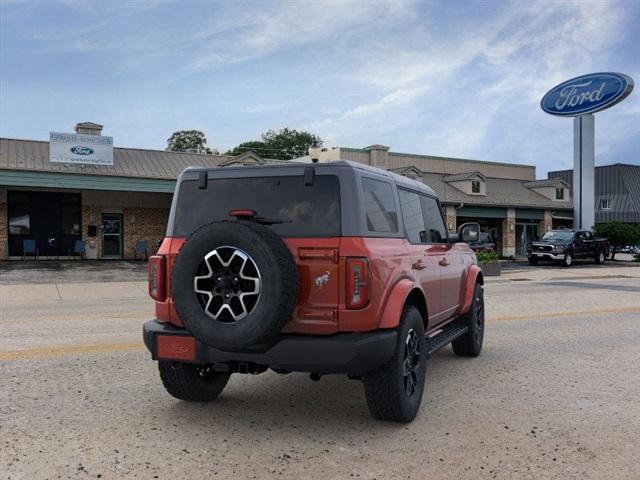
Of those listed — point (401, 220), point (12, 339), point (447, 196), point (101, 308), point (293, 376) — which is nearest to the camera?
point (401, 220)

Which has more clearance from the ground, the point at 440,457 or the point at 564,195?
the point at 564,195

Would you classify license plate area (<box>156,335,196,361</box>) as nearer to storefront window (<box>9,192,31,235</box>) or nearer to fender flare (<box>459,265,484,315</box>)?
fender flare (<box>459,265,484,315</box>)

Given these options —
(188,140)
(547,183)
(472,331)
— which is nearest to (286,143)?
(188,140)

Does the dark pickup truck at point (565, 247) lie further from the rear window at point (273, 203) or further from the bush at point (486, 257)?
the rear window at point (273, 203)

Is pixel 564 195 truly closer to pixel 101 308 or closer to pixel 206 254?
pixel 101 308

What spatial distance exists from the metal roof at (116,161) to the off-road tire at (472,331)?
1998cm

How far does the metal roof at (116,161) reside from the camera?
25.9 meters

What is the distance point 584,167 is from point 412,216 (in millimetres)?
35872

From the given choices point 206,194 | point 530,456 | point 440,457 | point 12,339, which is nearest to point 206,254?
point 206,194

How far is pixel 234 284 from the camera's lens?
13.6ft

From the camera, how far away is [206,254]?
13.7ft

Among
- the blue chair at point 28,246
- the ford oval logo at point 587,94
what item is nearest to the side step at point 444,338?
the blue chair at point 28,246

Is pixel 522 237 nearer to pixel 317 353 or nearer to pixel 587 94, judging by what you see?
pixel 587 94

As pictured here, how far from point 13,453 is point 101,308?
842 cm
